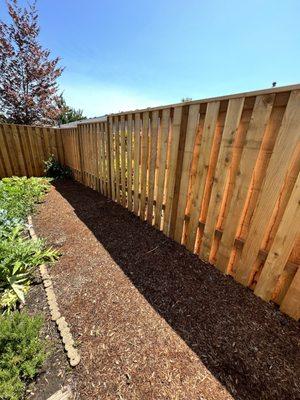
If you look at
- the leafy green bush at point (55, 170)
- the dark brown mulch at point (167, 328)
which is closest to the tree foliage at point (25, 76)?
the leafy green bush at point (55, 170)

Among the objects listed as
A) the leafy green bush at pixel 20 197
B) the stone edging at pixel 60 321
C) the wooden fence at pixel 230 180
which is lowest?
the stone edging at pixel 60 321

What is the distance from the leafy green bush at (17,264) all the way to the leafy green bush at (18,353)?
38cm

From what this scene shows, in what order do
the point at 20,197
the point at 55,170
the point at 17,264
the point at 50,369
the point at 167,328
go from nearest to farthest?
1. the point at 50,369
2. the point at 167,328
3. the point at 17,264
4. the point at 20,197
5. the point at 55,170

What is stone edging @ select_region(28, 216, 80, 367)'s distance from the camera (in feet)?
4.79


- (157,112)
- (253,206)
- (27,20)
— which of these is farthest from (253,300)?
(27,20)

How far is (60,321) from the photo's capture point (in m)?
1.73

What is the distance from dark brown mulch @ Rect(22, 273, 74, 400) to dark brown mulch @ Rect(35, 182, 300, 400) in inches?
4.7

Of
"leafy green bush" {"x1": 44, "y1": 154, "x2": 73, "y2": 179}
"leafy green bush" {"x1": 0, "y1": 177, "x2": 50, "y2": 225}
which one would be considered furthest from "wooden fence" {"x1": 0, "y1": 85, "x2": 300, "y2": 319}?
"leafy green bush" {"x1": 44, "y1": 154, "x2": 73, "y2": 179}

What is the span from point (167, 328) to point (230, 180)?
1.63 metres

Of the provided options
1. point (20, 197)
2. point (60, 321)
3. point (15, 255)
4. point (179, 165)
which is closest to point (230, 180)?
point (179, 165)

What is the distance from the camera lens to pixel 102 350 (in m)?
1.51

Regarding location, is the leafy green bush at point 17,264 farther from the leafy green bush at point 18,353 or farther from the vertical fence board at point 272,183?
the vertical fence board at point 272,183

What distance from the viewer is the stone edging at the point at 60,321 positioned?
146 cm

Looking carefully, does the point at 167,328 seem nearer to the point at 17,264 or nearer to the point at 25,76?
the point at 17,264
